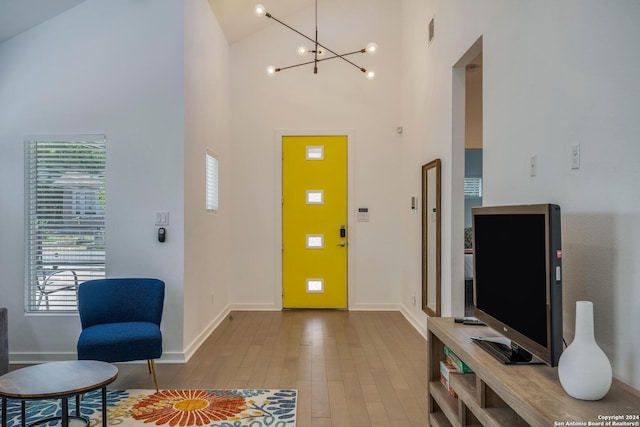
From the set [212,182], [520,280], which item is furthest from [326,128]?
[520,280]

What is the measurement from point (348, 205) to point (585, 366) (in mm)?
4568

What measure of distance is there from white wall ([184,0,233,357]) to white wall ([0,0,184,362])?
13 centimetres

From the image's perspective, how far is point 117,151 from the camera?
379 cm

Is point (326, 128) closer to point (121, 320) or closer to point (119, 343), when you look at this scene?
point (121, 320)

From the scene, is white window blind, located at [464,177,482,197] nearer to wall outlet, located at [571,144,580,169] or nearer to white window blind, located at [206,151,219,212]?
white window blind, located at [206,151,219,212]

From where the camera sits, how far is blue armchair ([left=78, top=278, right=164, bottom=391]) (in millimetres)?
3004

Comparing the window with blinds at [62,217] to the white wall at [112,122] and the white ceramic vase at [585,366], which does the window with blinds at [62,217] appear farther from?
the white ceramic vase at [585,366]

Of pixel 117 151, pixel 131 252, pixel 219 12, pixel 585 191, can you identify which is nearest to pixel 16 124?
pixel 117 151

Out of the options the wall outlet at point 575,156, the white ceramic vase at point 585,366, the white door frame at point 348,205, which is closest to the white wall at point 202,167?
the white door frame at point 348,205

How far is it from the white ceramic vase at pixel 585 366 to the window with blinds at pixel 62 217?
349 centimetres

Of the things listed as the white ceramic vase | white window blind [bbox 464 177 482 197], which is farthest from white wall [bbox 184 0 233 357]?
white window blind [bbox 464 177 482 197]

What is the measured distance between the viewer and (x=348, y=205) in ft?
19.4

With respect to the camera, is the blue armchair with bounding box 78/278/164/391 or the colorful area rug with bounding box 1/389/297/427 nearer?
the colorful area rug with bounding box 1/389/297/427

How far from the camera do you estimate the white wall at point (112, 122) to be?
3775mm
